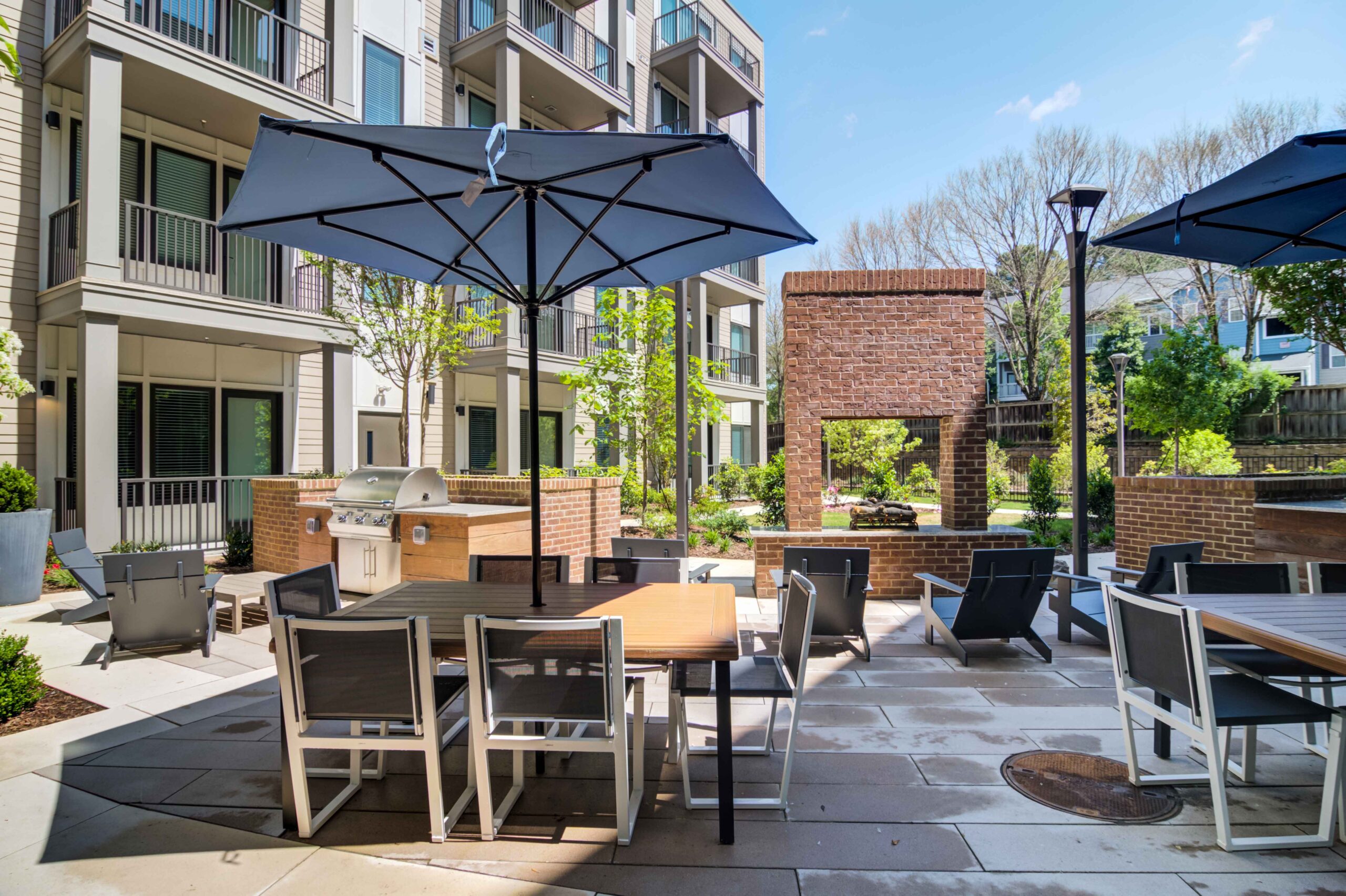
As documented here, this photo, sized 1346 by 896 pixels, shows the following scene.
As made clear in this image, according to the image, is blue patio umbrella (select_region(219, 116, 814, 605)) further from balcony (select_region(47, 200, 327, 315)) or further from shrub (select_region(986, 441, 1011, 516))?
shrub (select_region(986, 441, 1011, 516))

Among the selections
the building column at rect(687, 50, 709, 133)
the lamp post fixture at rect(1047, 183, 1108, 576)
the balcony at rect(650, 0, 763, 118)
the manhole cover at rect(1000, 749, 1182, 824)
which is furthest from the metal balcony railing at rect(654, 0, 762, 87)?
the manhole cover at rect(1000, 749, 1182, 824)

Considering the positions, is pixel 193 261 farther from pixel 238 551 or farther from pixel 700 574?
pixel 700 574

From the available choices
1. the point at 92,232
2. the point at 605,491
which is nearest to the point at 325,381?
the point at 92,232

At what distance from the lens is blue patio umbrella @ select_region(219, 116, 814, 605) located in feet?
9.44

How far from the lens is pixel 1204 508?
23.9 feet

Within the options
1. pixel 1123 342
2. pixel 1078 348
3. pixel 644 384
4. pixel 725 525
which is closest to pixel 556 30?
pixel 644 384

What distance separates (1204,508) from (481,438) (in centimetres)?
1268

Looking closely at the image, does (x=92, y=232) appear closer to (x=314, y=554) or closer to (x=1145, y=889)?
(x=314, y=554)

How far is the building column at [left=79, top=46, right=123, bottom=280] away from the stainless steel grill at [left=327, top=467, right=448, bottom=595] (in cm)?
452

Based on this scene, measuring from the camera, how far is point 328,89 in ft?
35.9

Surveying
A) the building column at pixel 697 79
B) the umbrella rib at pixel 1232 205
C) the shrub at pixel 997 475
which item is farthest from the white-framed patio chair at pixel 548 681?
the building column at pixel 697 79

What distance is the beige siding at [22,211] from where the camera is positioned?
8992 mm

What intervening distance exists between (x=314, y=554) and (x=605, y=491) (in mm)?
3212

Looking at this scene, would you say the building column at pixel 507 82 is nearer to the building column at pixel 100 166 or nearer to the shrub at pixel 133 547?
the building column at pixel 100 166
